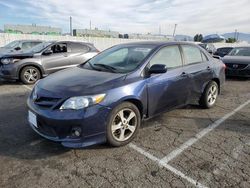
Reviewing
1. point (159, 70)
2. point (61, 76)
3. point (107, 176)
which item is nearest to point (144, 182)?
point (107, 176)

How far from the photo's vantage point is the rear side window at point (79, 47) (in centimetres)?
855

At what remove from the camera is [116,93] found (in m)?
3.22

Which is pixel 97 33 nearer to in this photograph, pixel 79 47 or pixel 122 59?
pixel 79 47

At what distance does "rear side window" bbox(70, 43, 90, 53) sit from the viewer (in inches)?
336

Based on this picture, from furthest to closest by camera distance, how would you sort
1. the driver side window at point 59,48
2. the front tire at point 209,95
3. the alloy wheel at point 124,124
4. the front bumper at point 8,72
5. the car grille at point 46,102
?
the driver side window at point 59,48, the front bumper at point 8,72, the front tire at point 209,95, the alloy wheel at point 124,124, the car grille at point 46,102

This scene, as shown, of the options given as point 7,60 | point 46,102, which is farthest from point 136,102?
point 7,60

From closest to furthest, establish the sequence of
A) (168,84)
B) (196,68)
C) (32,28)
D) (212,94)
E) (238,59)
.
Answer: (168,84)
(196,68)
(212,94)
(238,59)
(32,28)

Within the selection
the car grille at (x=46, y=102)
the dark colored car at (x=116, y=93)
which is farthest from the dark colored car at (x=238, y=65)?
the car grille at (x=46, y=102)

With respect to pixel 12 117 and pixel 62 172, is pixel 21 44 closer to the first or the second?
pixel 12 117

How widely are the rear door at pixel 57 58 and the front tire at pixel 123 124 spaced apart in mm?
5230

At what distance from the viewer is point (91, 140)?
10.2ft

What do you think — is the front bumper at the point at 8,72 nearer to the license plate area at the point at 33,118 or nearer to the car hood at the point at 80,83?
the car hood at the point at 80,83

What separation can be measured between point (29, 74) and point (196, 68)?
17.7 feet

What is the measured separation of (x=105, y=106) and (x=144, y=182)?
1059mm
